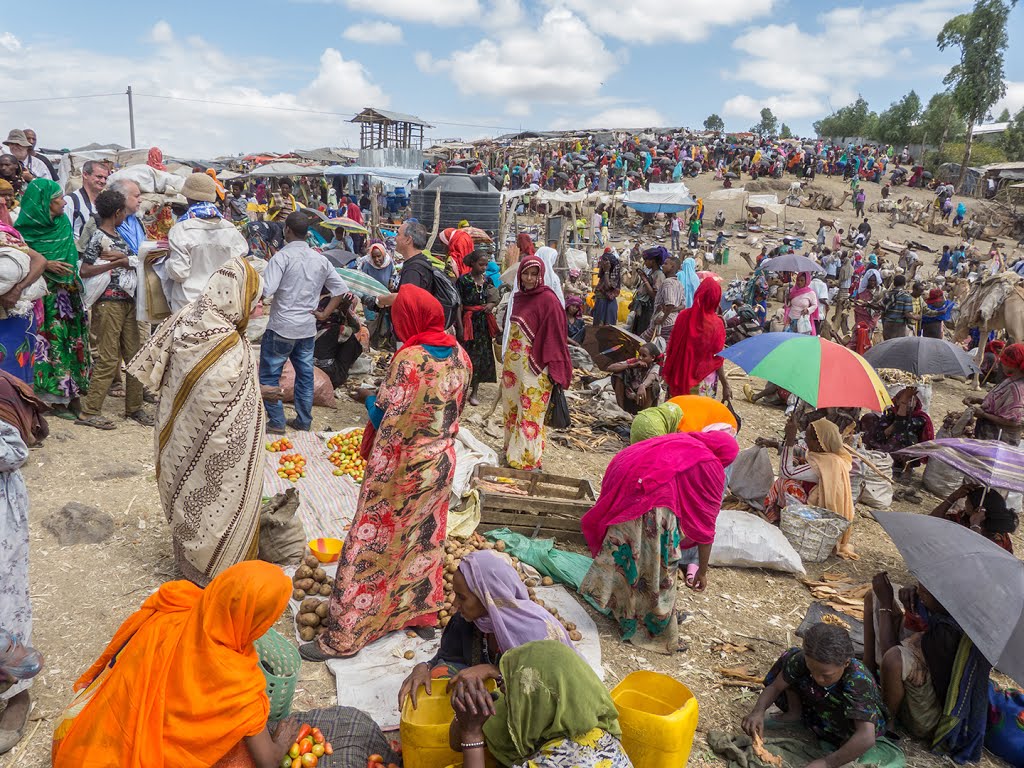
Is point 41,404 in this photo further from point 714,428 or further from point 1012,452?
point 1012,452

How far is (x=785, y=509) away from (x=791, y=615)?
0.98m

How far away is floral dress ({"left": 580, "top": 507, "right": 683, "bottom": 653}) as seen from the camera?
3.72m

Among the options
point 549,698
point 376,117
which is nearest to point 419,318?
point 549,698

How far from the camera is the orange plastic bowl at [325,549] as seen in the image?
13.8 feet

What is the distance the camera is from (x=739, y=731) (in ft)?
10.9

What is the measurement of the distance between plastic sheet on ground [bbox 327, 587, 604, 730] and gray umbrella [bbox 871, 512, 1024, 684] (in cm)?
168

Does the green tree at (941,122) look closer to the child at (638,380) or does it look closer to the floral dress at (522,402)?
the child at (638,380)

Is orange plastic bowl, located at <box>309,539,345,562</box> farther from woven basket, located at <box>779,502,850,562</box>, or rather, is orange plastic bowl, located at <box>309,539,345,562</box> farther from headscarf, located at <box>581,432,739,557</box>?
woven basket, located at <box>779,502,850,562</box>

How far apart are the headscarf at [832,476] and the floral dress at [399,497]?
10.7 ft

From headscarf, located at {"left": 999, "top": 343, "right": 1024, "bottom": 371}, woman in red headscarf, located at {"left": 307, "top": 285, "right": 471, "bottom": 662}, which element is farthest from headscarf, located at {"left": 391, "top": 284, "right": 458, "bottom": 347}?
headscarf, located at {"left": 999, "top": 343, "right": 1024, "bottom": 371}

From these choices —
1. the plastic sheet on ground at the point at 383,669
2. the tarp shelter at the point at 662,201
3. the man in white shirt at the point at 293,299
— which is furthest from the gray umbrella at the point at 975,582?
the tarp shelter at the point at 662,201

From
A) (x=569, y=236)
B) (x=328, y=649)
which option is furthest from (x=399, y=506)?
(x=569, y=236)

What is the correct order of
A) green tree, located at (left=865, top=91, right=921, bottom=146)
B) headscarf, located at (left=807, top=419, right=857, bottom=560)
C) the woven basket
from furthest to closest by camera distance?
1. green tree, located at (left=865, top=91, right=921, bottom=146)
2. headscarf, located at (left=807, top=419, right=857, bottom=560)
3. the woven basket

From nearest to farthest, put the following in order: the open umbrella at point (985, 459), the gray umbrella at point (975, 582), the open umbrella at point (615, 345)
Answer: the gray umbrella at point (975, 582) < the open umbrella at point (985, 459) < the open umbrella at point (615, 345)
